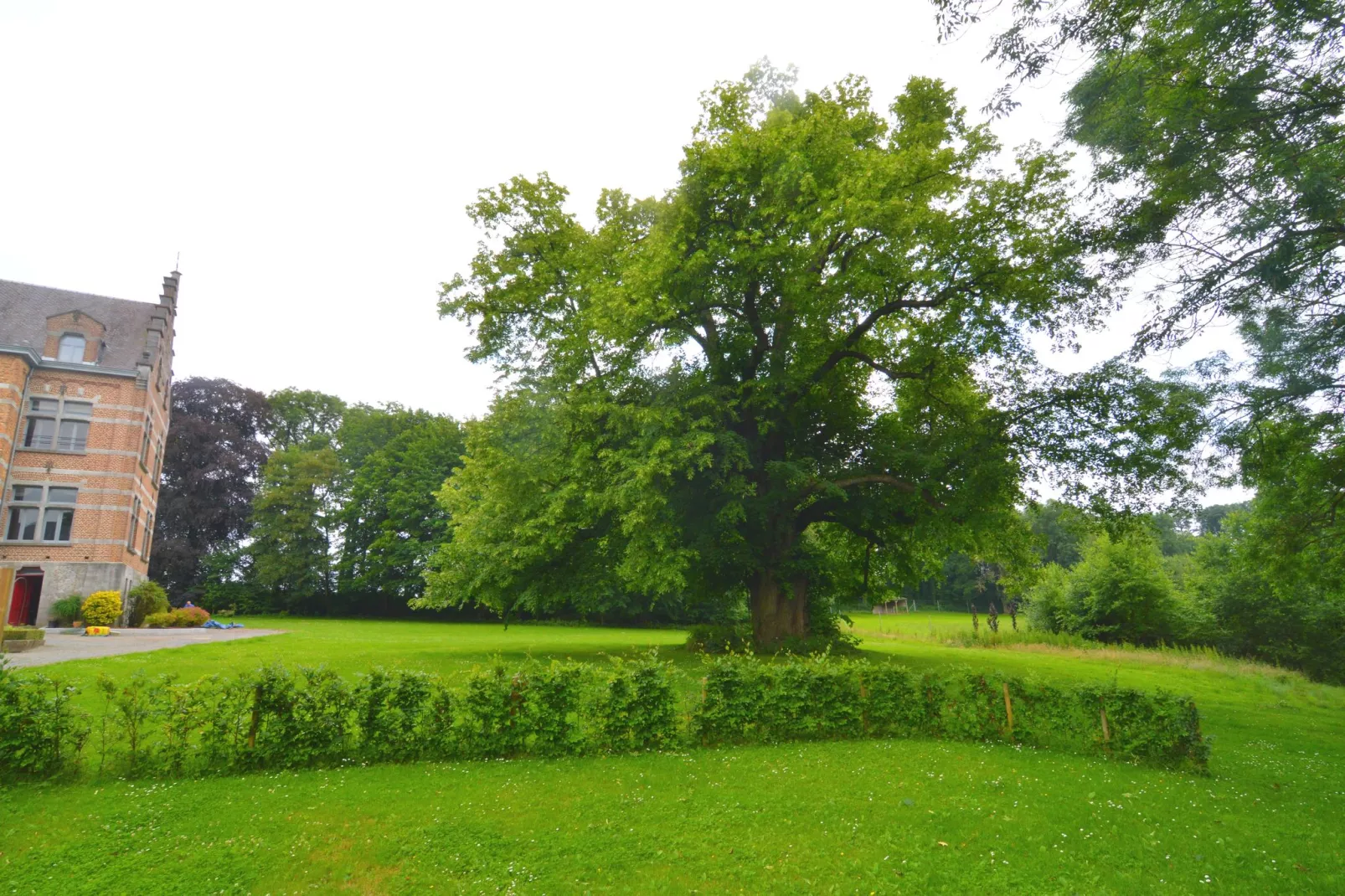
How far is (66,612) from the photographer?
3052 cm

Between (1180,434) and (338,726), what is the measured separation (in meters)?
15.1

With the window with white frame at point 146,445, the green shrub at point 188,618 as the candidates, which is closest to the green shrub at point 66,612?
the green shrub at point 188,618

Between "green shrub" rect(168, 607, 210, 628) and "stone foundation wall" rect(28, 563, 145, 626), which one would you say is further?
"green shrub" rect(168, 607, 210, 628)

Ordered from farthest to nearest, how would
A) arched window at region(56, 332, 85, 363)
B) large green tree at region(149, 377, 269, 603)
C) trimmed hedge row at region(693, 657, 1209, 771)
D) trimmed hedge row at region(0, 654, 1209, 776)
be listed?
large green tree at region(149, 377, 269, 603)
arched window at region(56, 332, 85, 363)
trimmed hedge row at region(693, 657, 1209, 771)
trimmed hedge row at region(0, 654, 1209, 776)

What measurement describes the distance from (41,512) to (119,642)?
14.8 metres

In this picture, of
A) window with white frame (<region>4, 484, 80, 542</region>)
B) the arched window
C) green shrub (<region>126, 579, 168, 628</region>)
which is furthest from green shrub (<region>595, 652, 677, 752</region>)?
the arched window

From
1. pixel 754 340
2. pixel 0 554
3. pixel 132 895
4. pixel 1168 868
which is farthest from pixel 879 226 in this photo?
pixel 0 554

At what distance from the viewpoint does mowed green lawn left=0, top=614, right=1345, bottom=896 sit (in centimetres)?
616

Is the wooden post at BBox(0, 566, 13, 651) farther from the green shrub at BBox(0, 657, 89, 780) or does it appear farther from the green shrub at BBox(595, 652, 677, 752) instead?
the green shrub at BBox(595, 652, 677, 752)

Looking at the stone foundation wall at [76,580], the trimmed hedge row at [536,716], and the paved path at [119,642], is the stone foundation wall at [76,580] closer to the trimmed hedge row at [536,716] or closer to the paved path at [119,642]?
the paved path at [119,642]

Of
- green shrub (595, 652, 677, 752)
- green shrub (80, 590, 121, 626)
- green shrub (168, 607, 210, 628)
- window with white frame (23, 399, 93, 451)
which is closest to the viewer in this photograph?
green shrub (595, 652, 677, 752)

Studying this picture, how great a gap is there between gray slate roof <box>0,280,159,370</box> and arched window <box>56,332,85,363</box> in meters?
0.73

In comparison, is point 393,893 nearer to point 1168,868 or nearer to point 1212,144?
point 1168,868

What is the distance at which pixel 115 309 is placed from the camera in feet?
122
